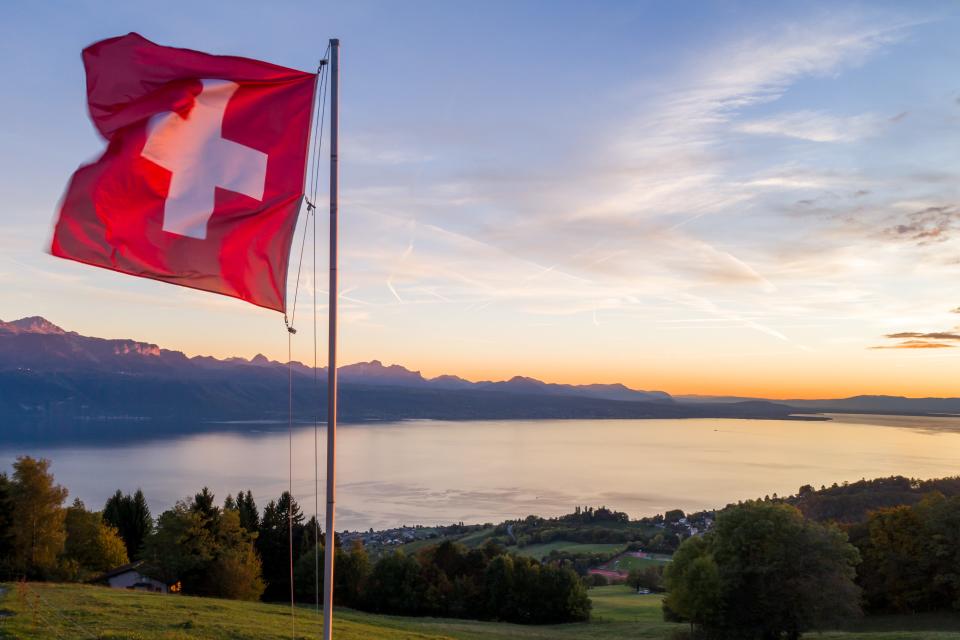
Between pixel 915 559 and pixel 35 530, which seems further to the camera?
pixel 915 559

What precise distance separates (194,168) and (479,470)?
122654 millimetres

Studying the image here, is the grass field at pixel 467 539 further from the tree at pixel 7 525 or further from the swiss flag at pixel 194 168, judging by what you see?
the swiss flag at pixel 194 168

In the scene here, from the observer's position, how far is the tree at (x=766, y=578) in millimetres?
27234

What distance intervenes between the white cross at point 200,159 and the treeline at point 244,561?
94.9ft

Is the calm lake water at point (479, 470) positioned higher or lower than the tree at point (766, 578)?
lower

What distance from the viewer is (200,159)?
6656mm

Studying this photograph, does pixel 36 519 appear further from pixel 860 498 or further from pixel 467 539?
pixel 860 498

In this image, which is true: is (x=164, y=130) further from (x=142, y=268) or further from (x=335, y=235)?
(x=335, y=235)

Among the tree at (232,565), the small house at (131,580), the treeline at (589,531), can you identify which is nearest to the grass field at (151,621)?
the tree at (232,565)

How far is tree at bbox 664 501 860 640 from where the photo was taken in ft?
89.4

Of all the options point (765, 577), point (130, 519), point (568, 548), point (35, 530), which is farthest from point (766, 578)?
point (568, 548)

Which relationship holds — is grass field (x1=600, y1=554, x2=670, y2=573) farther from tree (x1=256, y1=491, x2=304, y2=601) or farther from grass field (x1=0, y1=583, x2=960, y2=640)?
grass field (x1=0, y1=583, x2=960, y2=640)

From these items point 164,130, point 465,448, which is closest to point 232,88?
point 164,130

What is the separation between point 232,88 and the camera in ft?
21.6
